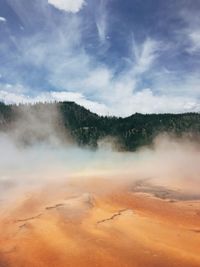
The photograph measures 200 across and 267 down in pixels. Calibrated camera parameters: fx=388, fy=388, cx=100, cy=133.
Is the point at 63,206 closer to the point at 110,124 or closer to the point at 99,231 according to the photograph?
the point at 99,231

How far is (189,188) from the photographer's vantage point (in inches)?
604

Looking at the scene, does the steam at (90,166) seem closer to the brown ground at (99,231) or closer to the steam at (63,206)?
the steam at (63,206)

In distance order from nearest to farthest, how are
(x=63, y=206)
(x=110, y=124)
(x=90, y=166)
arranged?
1. (x=63, y=206)
2. (x=90, y=166)
3. (x=110, y=124)

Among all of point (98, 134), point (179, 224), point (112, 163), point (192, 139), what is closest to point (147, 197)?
point (179, 224)

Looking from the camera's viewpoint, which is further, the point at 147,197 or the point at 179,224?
the point at 147,197

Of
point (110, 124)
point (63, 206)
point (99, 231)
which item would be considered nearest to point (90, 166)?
point (63, 206)

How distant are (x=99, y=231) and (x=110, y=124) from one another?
57.1 m

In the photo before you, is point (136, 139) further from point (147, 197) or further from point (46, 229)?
point (46, 229)

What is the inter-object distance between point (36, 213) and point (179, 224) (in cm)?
384

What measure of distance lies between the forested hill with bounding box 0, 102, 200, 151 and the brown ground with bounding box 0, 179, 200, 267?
29555 millimetres

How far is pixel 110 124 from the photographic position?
66.0m

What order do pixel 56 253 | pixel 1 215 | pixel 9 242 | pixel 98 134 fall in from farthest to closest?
1. pixel 98 134
2. pixel 1 215
3. pixel 9 242
4. pixel 56 253

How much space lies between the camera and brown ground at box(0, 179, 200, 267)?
7.45 m

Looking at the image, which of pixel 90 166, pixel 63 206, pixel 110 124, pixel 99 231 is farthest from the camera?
pixel 110 124
